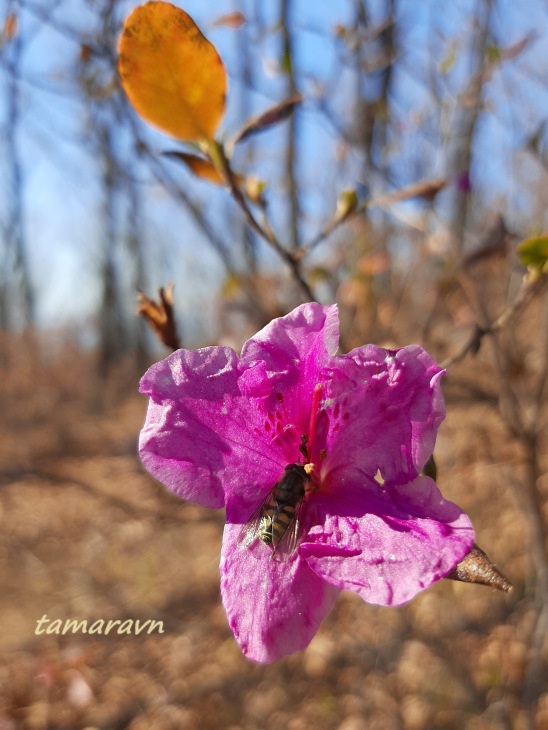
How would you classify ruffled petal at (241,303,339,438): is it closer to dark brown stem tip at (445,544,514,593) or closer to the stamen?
the stamen

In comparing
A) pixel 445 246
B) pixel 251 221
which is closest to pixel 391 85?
pixel 445 246

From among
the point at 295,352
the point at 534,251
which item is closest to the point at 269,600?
the point at 295,352

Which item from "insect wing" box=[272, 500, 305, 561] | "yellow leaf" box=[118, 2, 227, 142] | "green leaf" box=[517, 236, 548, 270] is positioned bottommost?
"insect wing" box=[272, 500, 305, 561]

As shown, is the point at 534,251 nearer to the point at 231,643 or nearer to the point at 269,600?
the point at 269,600

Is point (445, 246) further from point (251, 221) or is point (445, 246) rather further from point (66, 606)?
point (66, 606)

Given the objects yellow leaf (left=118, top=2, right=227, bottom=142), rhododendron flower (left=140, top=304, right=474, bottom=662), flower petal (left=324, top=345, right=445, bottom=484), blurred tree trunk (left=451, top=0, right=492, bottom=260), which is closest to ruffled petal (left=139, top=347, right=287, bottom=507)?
rhododendron flower (left=140, top=304, right=474, bottom=662)

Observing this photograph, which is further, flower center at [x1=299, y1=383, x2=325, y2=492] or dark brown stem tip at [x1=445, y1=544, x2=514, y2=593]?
flower center at [x1=299, y1=383, x2=325, y2=492]

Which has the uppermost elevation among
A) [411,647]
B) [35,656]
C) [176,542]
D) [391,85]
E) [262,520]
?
[391,85]

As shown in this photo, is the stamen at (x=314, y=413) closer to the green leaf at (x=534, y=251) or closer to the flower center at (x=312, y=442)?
the flower center at (x=312, y=442)
